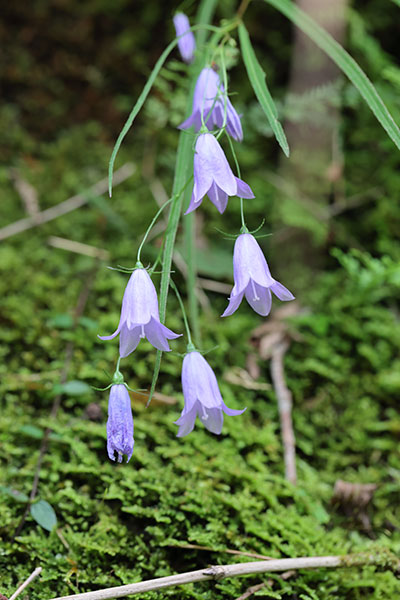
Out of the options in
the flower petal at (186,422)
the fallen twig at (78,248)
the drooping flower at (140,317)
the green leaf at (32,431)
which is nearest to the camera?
the drooping flower at (140,317)

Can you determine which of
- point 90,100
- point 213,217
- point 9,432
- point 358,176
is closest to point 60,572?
point 9,432

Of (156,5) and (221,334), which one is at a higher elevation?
(156,5)

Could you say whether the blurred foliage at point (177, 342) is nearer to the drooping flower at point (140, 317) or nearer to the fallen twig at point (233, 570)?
the fallen twig at point (233, 570)

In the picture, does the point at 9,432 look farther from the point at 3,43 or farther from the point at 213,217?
the point at 3,43

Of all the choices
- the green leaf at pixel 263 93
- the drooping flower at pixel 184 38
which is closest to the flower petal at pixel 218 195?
the green leaf at pixel 263 93

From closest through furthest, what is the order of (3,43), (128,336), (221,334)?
(128,336) → (221,334) → (3,43)

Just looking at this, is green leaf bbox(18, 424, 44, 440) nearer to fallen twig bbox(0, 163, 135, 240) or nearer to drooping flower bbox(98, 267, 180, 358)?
drooping flower bbox(98, 267, 180, 358)

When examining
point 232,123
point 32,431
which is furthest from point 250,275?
point 32,431
